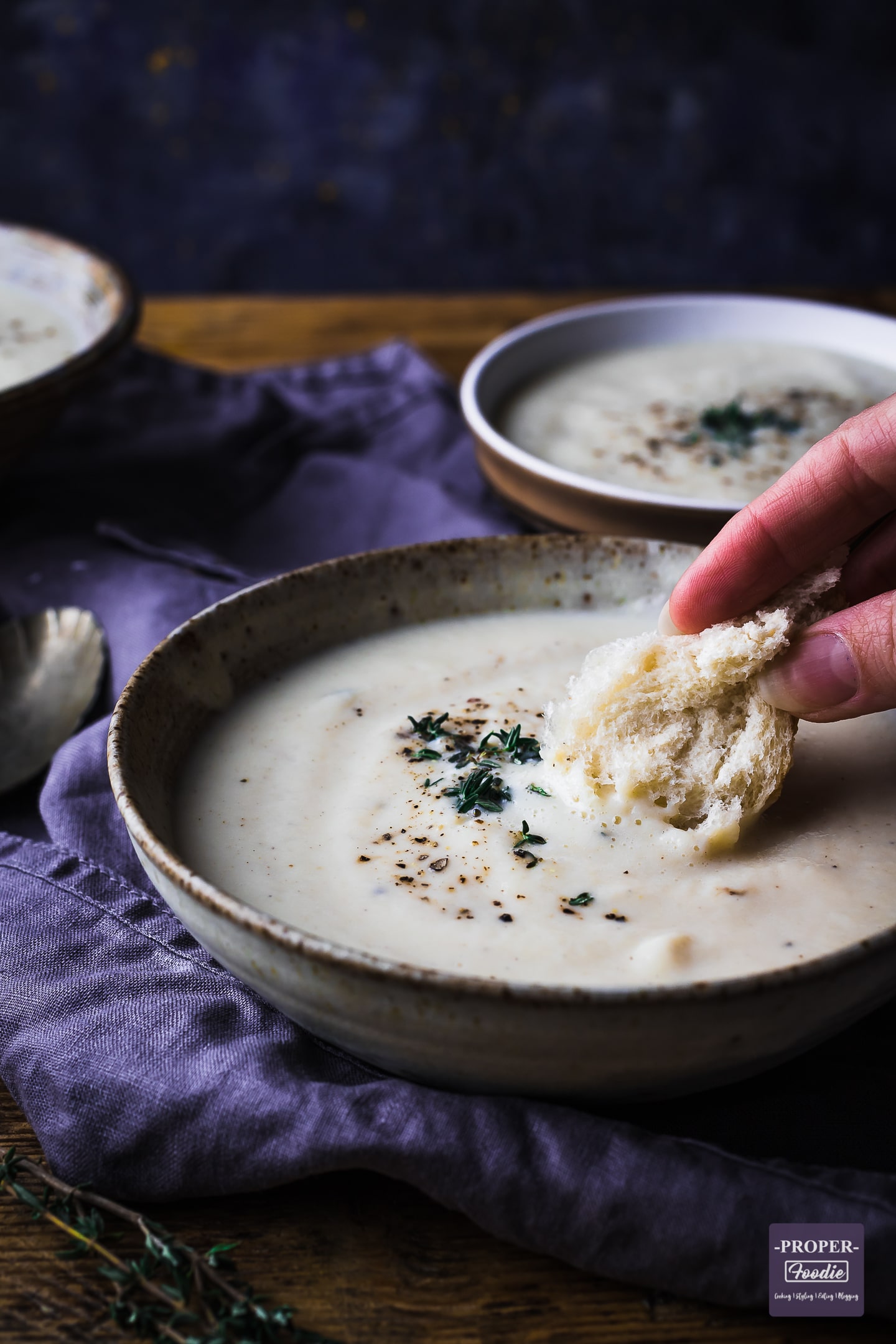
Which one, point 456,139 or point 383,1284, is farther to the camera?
point 456,139

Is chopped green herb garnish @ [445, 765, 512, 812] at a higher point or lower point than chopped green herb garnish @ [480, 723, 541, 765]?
higher

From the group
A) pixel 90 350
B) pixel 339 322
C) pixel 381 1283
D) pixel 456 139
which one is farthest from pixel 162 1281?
pixel 456 139

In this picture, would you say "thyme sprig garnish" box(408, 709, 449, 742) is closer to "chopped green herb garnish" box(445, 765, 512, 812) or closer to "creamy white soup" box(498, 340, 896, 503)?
"chopped green herb garnish" box(445, 765, 512, 812)

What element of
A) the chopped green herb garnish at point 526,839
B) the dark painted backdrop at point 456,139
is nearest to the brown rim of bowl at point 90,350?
the chopped green herb garnish at point 526,839

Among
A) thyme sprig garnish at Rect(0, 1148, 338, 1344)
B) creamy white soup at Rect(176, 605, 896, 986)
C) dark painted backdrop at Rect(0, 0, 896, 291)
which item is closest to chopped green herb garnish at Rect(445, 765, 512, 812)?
creamy white soup at Rect(176, 605, 896, 986)

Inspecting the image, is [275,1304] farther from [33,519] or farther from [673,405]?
[673,405]

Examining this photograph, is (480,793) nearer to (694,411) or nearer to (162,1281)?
(162,1281)
